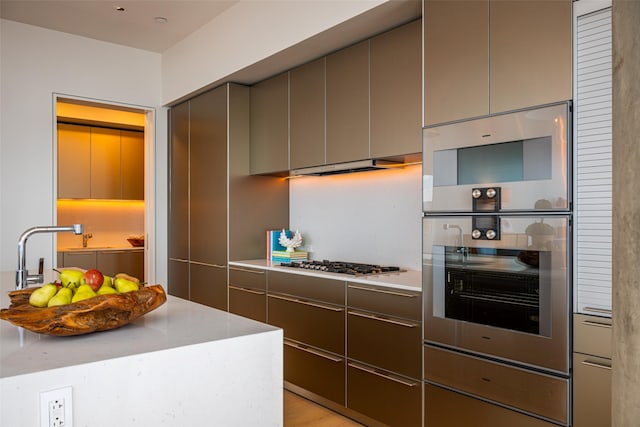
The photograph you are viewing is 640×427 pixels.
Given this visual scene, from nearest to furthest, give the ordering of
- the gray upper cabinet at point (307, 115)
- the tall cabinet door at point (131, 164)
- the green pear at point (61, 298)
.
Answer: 1. the green pear at point (61, 298)
2. the gray upper cabinet at point (307, 115)
3. the tall cabinet door at point (131, 164)

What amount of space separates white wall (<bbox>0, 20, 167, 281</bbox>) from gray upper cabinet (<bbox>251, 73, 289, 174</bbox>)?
5.17 ft

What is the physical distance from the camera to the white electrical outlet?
111cm

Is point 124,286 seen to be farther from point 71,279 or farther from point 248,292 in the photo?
point 248,292

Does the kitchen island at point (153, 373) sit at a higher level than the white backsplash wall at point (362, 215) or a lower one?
lower

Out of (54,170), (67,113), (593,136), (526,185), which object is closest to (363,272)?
(526,185)

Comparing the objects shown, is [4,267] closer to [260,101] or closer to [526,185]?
[260,101]

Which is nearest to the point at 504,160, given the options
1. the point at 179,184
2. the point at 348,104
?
the point at 348,104

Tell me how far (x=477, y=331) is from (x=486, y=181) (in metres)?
0.71

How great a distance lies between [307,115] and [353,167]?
2.08ft

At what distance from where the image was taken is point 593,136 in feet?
6.31

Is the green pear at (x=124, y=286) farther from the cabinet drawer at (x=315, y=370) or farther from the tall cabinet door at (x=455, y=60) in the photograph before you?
the cabinet drawer at (x=315, y=370)

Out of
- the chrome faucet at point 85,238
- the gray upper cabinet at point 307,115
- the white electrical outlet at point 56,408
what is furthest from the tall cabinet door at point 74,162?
the white electrical outlet at point 56,408

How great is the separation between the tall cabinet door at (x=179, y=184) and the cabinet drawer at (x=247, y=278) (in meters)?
0.92

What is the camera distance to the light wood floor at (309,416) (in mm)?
3021
